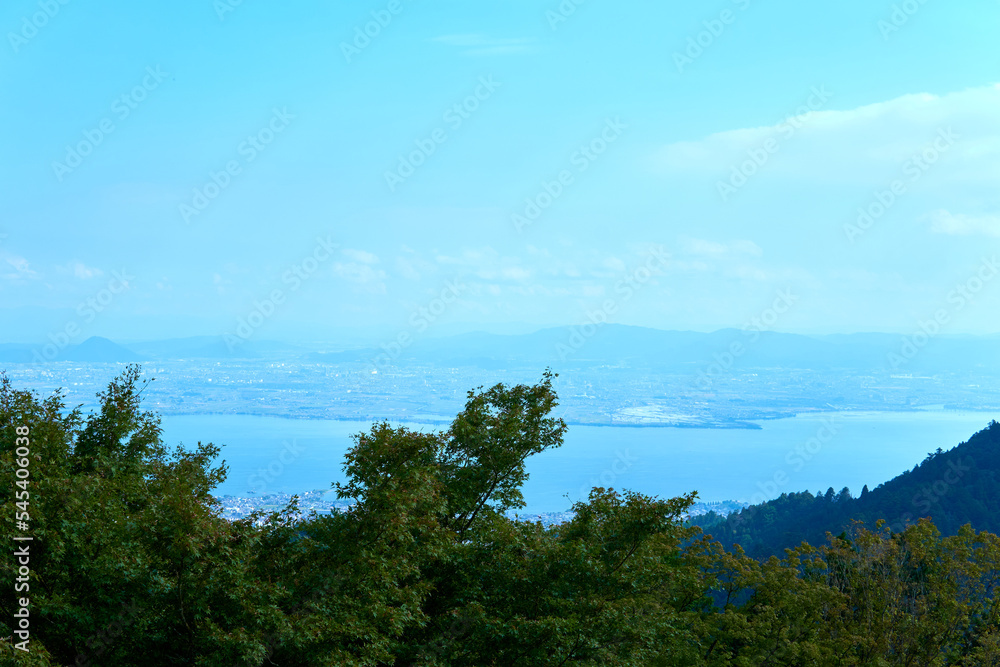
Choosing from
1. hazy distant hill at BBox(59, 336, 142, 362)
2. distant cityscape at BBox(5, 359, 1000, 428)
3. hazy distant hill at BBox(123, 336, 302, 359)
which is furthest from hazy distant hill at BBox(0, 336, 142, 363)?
hazy distant hill at BBox(123, 336, 302, 359)

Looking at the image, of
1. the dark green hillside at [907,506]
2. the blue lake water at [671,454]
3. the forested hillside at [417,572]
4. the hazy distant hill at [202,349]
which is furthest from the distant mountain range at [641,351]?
the forested hillside at [417,572]

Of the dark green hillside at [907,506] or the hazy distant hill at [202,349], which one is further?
the hazy distant hill at [202,349]

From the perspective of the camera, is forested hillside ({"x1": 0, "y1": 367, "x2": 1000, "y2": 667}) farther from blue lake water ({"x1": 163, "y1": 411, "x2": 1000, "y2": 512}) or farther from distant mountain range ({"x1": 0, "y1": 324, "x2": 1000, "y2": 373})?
distant mountain range ({"x1": 0, "y1": 324, "x2": 1000, "y2": 373})

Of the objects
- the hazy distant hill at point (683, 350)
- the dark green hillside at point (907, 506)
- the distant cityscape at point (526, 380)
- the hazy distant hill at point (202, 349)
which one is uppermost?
the hazy distant hill at point (683, 350)

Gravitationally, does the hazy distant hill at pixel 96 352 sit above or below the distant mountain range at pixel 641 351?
below

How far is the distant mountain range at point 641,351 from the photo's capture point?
142 meters

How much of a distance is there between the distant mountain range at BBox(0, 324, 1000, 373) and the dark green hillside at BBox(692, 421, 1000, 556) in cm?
9020

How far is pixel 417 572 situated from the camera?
8.24m

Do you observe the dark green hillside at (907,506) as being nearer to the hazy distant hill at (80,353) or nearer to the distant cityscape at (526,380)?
the distant cityscape at (526,380)

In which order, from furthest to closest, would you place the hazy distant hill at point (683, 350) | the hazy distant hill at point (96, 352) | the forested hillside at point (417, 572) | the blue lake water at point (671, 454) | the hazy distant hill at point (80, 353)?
the hazy distant hill at point (683, 350), the hazy distant hill at point (96, 352), the hazy distant hill at point (80, 353), the blue lake water at point (671, 454), the forested hillside at point (417, 572)

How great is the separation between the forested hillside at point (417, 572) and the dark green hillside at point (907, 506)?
886 inches

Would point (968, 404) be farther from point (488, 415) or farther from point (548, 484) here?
point (488, 415)

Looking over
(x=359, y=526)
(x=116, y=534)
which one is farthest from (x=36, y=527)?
(x=359, y=526)

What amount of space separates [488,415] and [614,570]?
8.68 feet
